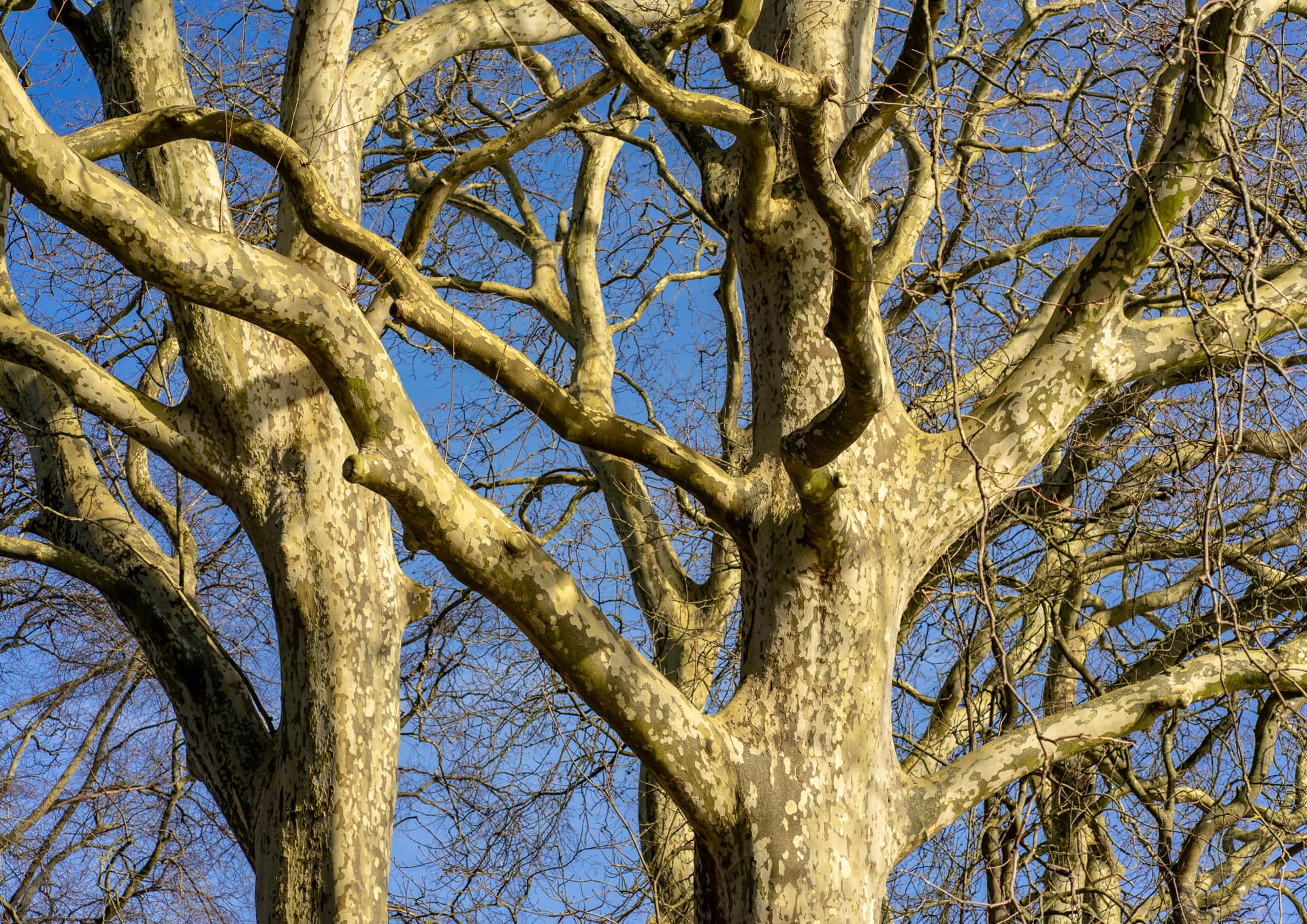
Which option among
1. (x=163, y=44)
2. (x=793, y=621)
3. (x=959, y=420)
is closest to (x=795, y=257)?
(x=793, y=621)

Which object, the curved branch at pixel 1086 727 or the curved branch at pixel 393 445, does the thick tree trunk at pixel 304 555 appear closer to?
the curved branch at pixel 393 445

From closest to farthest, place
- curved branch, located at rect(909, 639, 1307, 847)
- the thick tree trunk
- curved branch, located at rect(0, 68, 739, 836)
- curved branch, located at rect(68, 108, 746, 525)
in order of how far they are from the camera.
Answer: curved branch, located at rect(0, 68, 739, 836), curved branch, located at rect(68, 108, 746, 525), curved branch, located at rect(909, 639, 1307, 847), the thick tree trunk

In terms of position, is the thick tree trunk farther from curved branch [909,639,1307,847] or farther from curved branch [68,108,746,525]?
curved branch [909,639,1307,847]

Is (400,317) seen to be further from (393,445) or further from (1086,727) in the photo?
(1086,727)

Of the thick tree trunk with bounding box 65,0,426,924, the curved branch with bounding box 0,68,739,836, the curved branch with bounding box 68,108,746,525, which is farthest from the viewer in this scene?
the thick tree trunk with bounding box 65,0,426,924

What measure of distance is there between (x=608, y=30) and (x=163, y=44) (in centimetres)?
264

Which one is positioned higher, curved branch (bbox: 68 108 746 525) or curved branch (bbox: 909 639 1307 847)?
curved branch (bbox: 68 108 746 525)

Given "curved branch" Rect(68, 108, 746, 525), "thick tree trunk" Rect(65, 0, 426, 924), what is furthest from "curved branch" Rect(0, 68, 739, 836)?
"thick tree trunk" Rect(65, 0, 426, 924)

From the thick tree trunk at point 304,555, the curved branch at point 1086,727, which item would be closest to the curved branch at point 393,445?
the curved branch at point 1086,727

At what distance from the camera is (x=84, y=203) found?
11.5 feet

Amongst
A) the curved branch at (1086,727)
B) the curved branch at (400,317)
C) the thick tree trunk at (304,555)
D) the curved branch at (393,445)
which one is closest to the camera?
the curved branch at (393,445)

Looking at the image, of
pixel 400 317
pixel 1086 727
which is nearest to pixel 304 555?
pixel 400 317

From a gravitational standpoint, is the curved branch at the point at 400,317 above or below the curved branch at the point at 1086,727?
above

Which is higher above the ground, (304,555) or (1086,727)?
(304,555)
